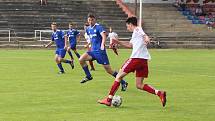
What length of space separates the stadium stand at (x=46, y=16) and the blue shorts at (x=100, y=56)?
31266 millimetres

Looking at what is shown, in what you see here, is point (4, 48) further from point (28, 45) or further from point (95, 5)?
point (95, 5)

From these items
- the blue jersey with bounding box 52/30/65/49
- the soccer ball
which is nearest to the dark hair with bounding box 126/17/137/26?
the soccer ball

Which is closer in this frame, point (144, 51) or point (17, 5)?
point (144, 51)

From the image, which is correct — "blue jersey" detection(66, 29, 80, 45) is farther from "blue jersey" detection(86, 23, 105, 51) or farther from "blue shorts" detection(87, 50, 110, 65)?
"blue shorts" detection(87, 50, 110, 65)

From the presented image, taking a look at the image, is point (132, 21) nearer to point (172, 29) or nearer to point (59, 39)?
point (59, 39)

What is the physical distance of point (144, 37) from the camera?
45.9 ft

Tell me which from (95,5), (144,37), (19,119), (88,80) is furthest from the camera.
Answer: (95,5)

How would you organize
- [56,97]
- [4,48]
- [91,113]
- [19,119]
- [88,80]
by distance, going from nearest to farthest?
[19,119] → [91,113] → [56,97] → [88,80] → [4,48]

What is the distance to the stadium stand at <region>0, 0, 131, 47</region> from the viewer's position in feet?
172

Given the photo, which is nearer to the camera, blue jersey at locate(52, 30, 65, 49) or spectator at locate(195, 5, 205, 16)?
blue jersey at locate(52, 30, 65, 49)

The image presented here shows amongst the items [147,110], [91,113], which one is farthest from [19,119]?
[147,110]

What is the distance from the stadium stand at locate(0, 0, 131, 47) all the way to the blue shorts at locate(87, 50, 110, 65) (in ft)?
103

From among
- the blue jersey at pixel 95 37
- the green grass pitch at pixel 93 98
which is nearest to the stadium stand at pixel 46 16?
the green grass pitch at pixel 93 98

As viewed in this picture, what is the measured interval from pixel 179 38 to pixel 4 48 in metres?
17.5
